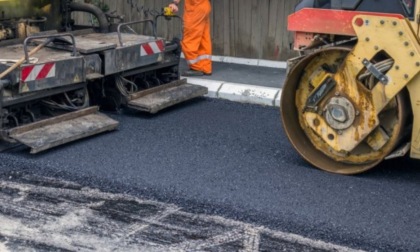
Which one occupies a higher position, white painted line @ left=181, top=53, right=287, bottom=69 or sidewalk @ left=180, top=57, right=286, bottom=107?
white painted line @ left=181, top=53, right=287, bottom=69

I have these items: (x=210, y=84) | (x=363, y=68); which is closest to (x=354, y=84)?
(x=363, y=68)

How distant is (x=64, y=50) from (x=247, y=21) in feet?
11.3

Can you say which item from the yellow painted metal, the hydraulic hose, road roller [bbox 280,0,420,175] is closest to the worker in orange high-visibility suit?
the hydraulic hose

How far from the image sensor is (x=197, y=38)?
8938mm

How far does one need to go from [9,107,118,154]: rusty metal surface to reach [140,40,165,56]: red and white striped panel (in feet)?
3.20

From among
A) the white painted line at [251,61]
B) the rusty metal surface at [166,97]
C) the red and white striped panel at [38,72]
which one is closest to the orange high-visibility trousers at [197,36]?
the white painted line at [251,61]

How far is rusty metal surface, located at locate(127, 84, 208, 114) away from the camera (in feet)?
23.8

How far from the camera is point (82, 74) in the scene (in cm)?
680

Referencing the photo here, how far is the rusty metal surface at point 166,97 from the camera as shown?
286 inches

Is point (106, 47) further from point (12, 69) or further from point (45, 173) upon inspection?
point (45, 173)

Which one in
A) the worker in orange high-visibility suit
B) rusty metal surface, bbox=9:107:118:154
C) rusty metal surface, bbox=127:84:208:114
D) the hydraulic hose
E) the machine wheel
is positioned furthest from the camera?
the worker in orange high-visibility suit

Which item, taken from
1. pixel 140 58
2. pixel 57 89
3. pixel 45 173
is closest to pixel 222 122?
pixel 140 58

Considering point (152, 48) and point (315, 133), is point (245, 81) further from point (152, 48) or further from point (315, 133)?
point (315, 133)

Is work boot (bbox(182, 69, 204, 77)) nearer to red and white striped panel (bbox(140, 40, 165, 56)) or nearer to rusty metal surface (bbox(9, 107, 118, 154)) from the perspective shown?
red and white striped panel (bbox(140, 40, 165, 56))
